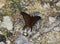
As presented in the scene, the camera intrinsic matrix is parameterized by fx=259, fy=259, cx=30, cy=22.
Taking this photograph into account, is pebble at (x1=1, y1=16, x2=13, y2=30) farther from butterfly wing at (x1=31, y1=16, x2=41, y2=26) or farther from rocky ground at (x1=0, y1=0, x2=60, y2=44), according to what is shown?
butterfly wing at (x1=31, y1=16, x2=41, y2=26)

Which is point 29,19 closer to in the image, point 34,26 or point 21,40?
point 34,26

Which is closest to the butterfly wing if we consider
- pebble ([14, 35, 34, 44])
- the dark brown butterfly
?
the dark brown butterfly

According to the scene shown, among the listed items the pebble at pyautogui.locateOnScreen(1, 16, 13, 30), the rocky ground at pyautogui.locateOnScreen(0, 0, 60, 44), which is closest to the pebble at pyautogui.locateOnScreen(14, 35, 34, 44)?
the rocky ground at pyautogui.locateOnScreen(0, 0, 60, 44)

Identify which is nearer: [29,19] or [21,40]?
[21,40]

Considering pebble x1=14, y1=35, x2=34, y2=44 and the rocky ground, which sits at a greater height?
the rocky ground

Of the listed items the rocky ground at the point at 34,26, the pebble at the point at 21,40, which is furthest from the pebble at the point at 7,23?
the pebble at the point at 21,40

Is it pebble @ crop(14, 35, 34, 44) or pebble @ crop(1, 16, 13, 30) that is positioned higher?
pebble @ crop(1, 16, 13, 30)

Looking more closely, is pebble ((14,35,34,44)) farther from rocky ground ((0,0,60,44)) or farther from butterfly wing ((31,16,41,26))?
butterfly wing ((31,16,41,26))

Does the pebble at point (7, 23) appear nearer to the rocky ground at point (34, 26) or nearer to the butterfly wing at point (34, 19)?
the rocky ground at point (34, 26)

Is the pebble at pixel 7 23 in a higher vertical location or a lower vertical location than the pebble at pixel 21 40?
higher

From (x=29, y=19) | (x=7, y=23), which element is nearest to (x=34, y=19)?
(x=29, y=19)
